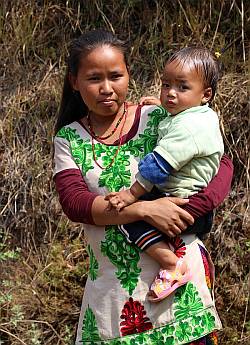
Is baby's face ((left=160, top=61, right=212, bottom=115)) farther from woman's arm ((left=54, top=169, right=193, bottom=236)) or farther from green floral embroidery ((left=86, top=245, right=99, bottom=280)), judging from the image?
green floral embroidery ((left=86, top=245, right=99, bottom=280))

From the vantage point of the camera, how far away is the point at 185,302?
2273mm

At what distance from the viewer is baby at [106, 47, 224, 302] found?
7.09 feet

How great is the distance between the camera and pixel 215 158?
2.24 m

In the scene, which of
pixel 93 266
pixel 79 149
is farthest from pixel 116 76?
pixel 93 266

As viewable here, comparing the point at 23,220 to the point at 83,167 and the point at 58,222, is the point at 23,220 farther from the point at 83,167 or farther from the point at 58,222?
the point at 83,167

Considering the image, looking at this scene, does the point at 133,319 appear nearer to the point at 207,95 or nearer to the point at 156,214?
the point at 156,214

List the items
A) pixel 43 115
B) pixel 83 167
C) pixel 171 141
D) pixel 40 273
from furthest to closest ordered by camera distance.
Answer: pixel 43 115 < pixel 40 273 < pixel 83 167 < pixel 171 141

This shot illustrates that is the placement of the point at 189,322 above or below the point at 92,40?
below

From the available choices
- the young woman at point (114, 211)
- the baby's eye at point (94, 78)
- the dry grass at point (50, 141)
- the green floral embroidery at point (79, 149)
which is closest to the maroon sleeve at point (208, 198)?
the young woman at point (114, 211)

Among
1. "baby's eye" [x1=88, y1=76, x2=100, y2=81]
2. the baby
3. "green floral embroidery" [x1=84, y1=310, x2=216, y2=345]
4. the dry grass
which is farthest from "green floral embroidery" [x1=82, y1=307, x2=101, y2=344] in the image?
the dry grass

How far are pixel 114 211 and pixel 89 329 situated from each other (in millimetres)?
411

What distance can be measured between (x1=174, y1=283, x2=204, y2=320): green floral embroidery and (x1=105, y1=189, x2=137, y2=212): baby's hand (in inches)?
11.9

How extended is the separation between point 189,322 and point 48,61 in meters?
2.40

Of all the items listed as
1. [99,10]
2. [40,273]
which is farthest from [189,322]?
[99,10]
